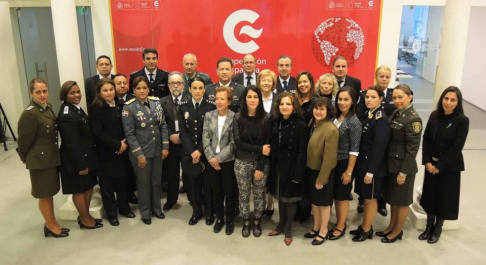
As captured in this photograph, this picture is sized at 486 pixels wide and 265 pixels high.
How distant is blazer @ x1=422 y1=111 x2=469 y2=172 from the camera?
3537mm

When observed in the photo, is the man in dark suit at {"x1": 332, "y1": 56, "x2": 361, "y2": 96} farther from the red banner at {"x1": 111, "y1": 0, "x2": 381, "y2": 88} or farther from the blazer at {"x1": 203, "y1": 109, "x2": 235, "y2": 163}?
the red banner at {"x1": 111, "y1": 0, "x2": 381, "y2": 88}

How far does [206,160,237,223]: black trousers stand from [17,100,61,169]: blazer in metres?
1.50

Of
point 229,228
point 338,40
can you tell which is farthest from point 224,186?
point 338,40

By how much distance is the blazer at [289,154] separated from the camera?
364cm

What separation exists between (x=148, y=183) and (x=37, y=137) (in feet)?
3.90

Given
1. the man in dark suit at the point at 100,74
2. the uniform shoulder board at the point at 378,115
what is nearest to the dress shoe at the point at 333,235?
the uniform shoulder board at the point at 378,115

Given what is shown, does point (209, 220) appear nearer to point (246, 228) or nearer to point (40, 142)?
point (246, 228)

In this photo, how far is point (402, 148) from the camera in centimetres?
361

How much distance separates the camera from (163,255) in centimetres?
378

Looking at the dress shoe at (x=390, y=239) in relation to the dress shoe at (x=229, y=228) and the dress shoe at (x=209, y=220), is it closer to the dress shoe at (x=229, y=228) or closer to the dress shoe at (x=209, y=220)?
the dress shoe at (x=229, y=228)

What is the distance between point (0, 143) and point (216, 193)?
204 inches

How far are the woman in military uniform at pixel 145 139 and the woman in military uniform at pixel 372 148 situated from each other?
6.61 ft

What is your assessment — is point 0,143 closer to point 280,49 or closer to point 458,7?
point 280,49

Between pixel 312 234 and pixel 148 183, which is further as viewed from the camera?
pixel 148 183
